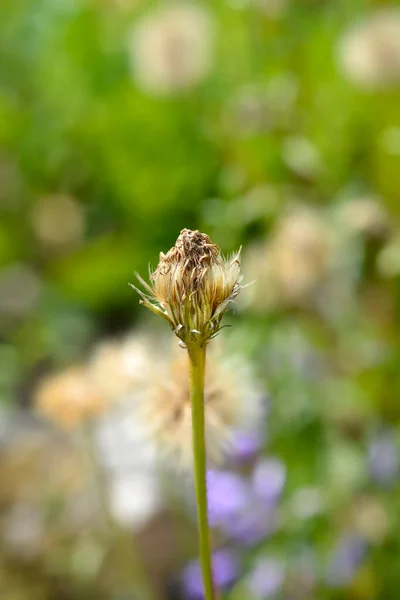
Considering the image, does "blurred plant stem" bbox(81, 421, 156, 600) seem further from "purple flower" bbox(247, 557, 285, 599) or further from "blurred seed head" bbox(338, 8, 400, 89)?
"blurred seed head" bbox(338, 8, 400, 89)

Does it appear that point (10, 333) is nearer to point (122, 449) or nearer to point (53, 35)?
point (122, 449)

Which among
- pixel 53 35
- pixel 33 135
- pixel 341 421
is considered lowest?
pixel 341 421

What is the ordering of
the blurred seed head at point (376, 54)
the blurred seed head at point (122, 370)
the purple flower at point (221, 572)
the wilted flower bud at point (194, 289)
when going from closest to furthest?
the wilted flower bud at point (194, 289) < the blurred seed head at point (122, 370) < the purple flower at point (221, 572) < the blurred seed head at point (376, 54)

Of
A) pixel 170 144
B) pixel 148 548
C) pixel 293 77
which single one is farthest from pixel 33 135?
pixel 148 548

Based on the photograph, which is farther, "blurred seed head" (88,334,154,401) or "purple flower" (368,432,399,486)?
"purple flower" (368,432,399,486)

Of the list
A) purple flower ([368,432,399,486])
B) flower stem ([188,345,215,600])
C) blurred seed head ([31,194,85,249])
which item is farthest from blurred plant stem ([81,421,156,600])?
blurred seed head ([31,194,85,249])

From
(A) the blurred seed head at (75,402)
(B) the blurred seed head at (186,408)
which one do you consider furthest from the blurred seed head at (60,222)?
(B) the blurred seed head at (186,408)

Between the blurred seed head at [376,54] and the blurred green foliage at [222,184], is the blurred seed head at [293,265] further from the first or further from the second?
the blurred seed head at [376,54]
